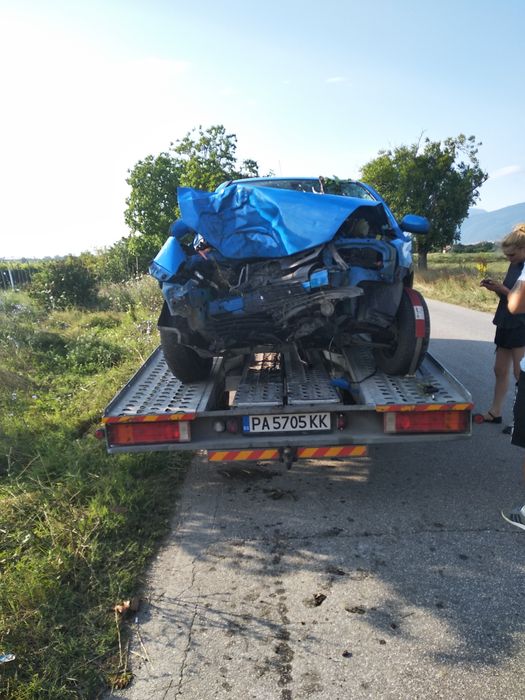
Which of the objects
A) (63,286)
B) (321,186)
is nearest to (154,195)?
(63,286)

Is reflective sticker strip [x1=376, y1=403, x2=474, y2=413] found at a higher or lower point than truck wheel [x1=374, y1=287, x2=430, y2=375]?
lower

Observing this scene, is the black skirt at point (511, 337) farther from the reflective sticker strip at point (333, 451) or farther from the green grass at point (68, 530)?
the green grass at point (68, 530)

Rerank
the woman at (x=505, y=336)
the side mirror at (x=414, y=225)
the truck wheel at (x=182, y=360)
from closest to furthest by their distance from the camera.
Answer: the truck wheel at (x=182, y=360), the side mirror at (x=414, y=225), the woman at (x=505, y=336)

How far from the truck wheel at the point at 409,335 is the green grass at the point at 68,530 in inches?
81.5

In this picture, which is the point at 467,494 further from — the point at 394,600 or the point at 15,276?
the point at 15,276

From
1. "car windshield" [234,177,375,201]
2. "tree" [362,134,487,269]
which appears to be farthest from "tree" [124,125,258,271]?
"car windshield" [234,177,375,201]

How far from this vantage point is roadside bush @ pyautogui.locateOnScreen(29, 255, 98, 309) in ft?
46.5

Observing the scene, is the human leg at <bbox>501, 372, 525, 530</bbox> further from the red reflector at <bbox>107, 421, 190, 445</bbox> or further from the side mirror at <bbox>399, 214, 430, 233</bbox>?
the red reflector at <bbox>107, 421, 190, 445</bbox>

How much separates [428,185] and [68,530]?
114 feet

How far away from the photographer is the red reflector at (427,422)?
358 centimetres

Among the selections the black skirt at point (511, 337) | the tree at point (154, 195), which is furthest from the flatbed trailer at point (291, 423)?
the tree at point (154, 195)

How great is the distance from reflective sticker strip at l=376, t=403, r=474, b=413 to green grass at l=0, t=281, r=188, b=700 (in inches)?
67.9

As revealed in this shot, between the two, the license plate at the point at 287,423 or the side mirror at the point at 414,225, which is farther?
the side mirror at the point at 414,225

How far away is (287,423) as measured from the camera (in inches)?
144
